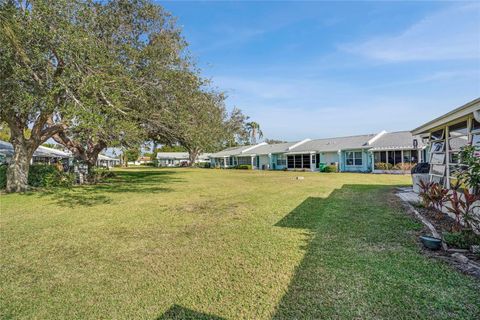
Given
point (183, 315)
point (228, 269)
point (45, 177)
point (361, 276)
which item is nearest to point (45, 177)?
point (45, 177)

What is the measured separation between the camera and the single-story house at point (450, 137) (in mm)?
5893

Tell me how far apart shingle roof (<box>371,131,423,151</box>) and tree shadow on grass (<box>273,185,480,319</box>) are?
2029 centimetres

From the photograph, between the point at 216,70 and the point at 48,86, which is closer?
the point at 48,86

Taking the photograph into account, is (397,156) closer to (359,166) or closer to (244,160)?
(359,166)

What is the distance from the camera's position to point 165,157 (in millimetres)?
67125

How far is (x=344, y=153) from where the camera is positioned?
28.6 metres

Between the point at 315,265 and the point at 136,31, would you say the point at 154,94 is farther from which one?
the point at 315,265

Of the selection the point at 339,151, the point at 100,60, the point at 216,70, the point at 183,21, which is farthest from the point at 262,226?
the point at 339,151

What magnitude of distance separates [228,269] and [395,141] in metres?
26.5

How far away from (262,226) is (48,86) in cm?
956

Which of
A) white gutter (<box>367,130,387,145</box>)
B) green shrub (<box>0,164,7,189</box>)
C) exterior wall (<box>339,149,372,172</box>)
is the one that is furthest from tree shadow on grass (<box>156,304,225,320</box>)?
white gutter (<box>367,130,387,145</box>)

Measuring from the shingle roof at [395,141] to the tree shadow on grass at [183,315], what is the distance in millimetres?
25457

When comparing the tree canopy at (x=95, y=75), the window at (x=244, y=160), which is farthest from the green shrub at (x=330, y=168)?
the tree canopy at (x=95, y=75)

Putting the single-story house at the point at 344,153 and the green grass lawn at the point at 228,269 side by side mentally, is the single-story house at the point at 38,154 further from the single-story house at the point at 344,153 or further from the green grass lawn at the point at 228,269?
the single-story house at the point at 344,153
